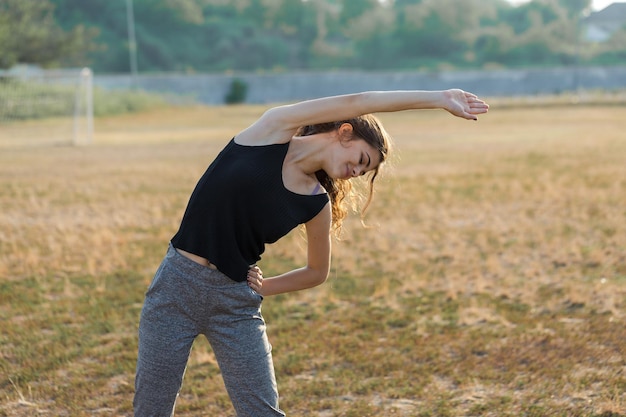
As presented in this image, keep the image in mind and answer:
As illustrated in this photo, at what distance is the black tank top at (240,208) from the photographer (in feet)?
8.43

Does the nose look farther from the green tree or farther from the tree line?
the tree line

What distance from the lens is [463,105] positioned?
2.51 m

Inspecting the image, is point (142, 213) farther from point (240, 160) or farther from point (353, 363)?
point (240, 160)

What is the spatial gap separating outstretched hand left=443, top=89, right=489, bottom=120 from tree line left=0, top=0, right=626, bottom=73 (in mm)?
63252

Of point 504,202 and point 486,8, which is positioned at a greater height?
point 486,8

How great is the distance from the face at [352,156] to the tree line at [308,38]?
207 ft

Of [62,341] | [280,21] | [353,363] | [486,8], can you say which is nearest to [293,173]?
[353,363]

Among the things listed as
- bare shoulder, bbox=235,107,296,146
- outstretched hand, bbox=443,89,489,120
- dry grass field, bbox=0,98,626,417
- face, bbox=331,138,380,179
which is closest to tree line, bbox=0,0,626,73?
dry grass field, bbox=0,98,626,417

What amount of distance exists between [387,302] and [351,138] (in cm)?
302

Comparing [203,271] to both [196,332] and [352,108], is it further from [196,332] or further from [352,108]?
[352,108]

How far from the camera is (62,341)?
4656 mm

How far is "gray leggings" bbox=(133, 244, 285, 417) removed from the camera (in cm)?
260

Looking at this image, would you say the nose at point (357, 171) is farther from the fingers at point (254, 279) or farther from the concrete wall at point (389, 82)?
the concrete wall at point (389, 82)

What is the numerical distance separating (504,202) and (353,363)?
228 inches
